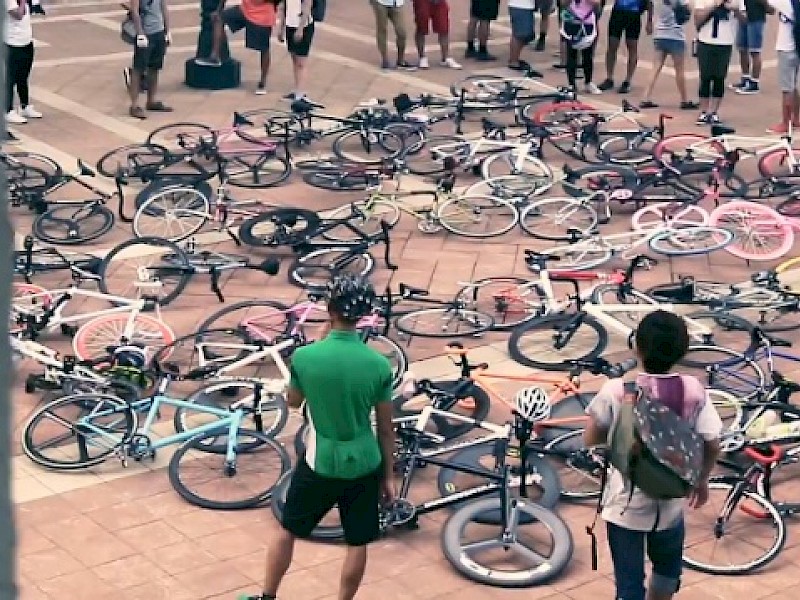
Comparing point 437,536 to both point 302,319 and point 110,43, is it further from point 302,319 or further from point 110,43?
point 110,43

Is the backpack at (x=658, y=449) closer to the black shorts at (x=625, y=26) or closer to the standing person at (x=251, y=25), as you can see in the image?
the standing person at (x=251, y=25)

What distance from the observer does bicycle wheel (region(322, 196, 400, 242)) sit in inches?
424

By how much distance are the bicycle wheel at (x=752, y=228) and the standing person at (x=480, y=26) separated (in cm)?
752

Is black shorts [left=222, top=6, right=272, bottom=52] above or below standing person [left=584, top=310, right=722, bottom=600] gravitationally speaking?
below

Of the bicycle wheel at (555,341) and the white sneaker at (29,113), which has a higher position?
the bicycle wheel at (555,341)

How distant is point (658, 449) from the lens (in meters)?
4.86

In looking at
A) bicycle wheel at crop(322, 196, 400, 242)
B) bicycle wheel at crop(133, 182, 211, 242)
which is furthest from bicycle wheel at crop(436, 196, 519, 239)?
bicycle wheel at crop(133, 182, 211, 242)

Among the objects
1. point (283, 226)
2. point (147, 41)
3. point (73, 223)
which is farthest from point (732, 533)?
point (147, 41)

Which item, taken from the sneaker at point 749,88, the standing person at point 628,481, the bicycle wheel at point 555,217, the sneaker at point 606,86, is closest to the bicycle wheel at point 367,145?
the bicycle wheel at point 555,217

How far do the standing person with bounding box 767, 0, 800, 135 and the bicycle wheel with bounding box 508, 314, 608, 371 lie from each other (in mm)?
5959

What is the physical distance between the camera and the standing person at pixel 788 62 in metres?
13.7

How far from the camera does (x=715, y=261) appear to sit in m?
10.9

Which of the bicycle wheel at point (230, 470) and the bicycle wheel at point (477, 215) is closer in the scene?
the bicycle wheel at point (230, 470)

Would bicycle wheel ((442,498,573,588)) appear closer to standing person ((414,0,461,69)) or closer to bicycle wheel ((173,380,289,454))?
bicycle wheel ((173,380,289,454))
